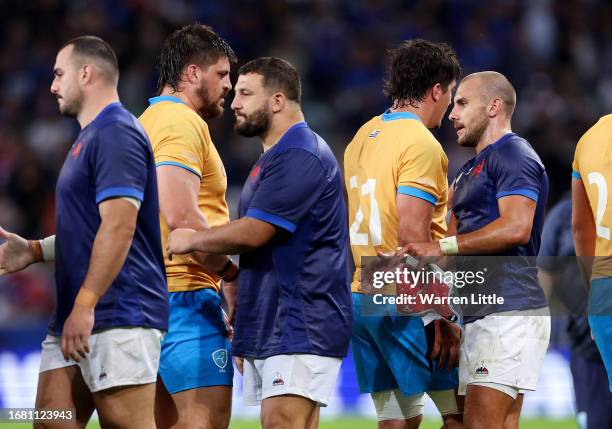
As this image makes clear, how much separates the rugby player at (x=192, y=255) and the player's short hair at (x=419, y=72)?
40.9 inches

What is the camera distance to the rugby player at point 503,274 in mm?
5496

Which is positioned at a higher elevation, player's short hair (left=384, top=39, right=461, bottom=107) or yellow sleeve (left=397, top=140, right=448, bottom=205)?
player's short hair (left=384, top=39, right=461, bottom=107)

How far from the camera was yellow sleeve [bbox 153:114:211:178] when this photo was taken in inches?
212

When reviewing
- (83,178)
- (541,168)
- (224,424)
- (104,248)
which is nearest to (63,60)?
(83,178)

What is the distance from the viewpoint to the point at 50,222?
12273 mm

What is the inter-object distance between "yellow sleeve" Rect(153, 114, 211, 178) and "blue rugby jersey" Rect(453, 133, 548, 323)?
1453 millimetres

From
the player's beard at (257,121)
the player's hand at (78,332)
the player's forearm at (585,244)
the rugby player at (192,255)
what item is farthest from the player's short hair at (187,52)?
the player's forearm at (585,244)

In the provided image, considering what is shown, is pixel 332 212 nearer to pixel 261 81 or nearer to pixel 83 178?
pixel 261 81

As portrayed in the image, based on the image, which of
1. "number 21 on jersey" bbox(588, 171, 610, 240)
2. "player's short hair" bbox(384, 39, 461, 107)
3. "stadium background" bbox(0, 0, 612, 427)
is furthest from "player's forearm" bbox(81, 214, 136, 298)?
"stadium background" bbox(0, 0, 612, 427)

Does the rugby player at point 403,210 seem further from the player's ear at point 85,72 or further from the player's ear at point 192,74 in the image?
the player's ear at point 85,72

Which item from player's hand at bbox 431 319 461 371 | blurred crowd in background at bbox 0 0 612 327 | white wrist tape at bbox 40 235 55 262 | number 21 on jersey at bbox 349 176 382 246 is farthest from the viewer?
blurred crowd in background at bbox 0 0 612 327

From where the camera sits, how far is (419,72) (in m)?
6.09

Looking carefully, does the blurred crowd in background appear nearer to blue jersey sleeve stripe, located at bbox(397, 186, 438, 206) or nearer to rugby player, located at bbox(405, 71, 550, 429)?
rugby player, located at bbox(405, 71, 550, 429)

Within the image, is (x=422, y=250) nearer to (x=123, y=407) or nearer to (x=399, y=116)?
(x=399, y=116)
